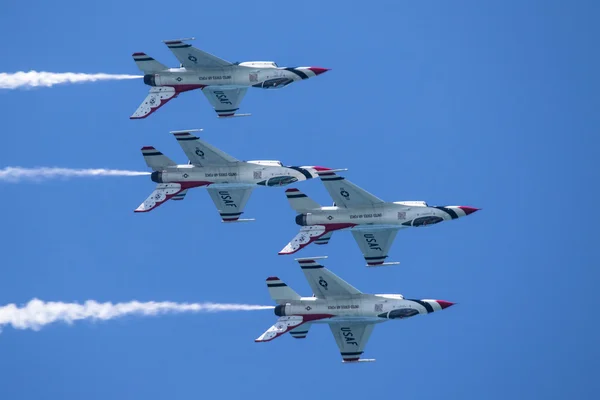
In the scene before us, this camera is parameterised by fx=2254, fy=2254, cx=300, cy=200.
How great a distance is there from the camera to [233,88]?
126m

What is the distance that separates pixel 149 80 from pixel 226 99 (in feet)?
16.6

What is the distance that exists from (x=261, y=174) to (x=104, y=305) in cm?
1106

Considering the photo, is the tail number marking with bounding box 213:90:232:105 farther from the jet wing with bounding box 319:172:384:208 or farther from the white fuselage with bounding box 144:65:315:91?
the jet wing with bounding box 319:172:384:208

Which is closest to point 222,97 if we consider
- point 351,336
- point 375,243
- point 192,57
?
point 192,57

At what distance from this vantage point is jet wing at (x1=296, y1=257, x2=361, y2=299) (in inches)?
4665

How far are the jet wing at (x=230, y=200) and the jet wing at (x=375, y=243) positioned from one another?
6.49 metres

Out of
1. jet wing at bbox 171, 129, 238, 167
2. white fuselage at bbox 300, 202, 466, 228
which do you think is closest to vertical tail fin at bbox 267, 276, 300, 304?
white fuselage at bbox 300, 202, 466, 228

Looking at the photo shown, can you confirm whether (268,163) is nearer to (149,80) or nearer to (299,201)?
(299,201)

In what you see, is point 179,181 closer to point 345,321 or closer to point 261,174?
point 261,174

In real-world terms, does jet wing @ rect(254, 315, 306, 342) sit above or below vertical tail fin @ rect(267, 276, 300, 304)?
below

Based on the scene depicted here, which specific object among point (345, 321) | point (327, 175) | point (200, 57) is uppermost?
point (200, 57)

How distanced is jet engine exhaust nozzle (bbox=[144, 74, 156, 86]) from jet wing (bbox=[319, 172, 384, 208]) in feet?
37.3

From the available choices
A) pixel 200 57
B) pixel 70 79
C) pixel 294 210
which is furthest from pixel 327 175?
pixel 70 79

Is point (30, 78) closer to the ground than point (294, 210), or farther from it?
farther from it
